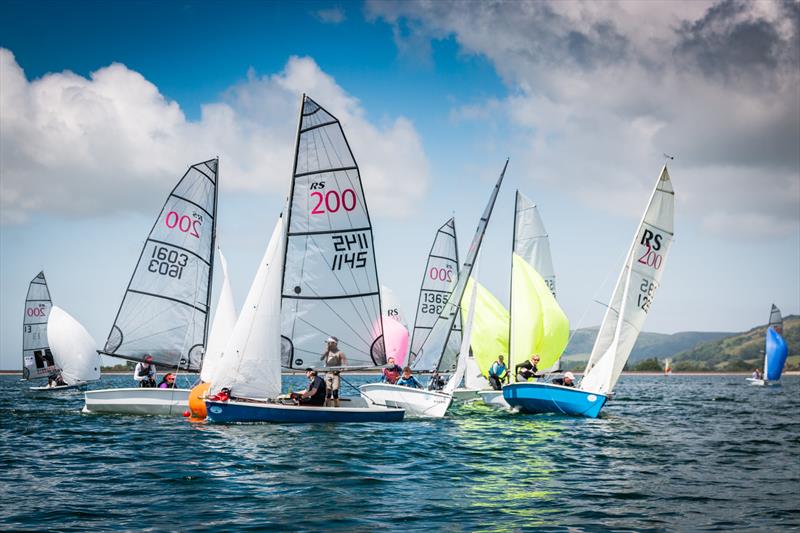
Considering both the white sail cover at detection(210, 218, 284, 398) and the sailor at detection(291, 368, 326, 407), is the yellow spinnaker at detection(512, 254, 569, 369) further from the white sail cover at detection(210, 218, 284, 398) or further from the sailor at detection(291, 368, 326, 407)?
the white sail cover at detection(210, 218, 284, 398)

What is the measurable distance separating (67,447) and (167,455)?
3.62 meters

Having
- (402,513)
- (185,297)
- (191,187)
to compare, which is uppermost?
(191,187)

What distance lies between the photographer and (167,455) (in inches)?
642

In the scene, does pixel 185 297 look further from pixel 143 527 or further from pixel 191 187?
pixel 143 527

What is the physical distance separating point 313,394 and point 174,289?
9971 millimetres

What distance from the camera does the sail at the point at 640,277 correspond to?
27250 mm

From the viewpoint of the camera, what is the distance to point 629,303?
2745 cm

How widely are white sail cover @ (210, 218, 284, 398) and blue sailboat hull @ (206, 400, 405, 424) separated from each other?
0.66 metres

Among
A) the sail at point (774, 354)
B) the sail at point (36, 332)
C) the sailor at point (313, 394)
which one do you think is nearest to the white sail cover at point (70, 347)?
the sail at point (36, 332)

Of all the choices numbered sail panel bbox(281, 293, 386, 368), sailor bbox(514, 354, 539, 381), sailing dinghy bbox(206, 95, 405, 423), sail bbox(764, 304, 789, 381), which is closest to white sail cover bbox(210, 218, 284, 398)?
sailing dinghy bbox(206, 95, 405, 423)

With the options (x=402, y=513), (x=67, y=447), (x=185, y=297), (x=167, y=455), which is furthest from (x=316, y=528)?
(x=185, y=297)

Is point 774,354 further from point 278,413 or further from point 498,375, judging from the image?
point 278,413

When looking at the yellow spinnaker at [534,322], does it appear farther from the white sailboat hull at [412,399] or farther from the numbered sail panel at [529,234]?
the white sailboat hull at [412,399]

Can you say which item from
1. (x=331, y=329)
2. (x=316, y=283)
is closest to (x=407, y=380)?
(x=331, y=329)
